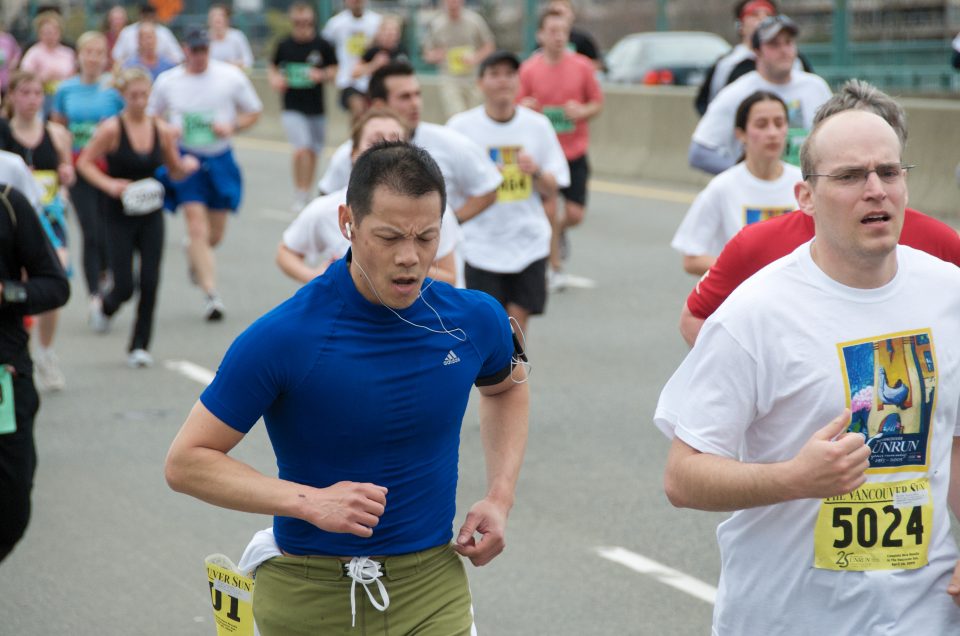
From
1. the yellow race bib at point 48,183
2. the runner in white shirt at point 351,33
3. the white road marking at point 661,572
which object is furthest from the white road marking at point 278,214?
the white road marking at point 661,572

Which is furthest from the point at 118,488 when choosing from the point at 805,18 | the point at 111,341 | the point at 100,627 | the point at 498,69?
the point at 805,18

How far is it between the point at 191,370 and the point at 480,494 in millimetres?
3695

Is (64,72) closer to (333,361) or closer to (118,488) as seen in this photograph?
(118,488)

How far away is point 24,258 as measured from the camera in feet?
19.0

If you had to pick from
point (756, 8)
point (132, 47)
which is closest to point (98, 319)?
point (756, 8)

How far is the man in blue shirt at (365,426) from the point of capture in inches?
139

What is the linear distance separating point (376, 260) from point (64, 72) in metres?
15.6

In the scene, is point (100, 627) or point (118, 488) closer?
point (100, 627)

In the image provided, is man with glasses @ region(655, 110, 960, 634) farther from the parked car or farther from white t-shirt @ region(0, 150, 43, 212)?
the parked car

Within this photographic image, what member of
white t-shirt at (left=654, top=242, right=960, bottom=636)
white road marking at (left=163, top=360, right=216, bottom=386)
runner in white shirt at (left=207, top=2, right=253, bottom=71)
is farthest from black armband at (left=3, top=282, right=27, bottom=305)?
runner in white shirt at (left=207, top=2, right=253, bottom=71)

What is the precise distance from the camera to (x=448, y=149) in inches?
330

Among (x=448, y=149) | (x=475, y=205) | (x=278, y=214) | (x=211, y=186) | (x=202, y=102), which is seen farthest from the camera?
(x=278, y=214)

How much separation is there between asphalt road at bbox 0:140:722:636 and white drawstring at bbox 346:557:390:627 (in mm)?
2356

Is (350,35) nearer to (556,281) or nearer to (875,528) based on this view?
(556,281)
